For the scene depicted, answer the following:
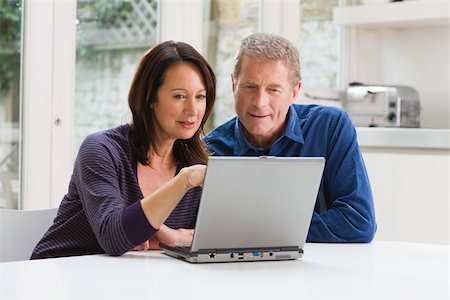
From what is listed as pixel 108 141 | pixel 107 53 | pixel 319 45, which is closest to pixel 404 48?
pixel 319 45

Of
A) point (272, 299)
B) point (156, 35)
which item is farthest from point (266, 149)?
point (156, 35)

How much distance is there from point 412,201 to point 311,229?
2122 millimetres

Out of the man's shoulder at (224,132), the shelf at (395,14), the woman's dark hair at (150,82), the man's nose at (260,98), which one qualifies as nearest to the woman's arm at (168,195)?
the woman's dark hair at (150,82)

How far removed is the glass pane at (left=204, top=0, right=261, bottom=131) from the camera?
432 centimetres

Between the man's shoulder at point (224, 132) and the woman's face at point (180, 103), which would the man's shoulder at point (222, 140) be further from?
the woman's face at point (180, 103)

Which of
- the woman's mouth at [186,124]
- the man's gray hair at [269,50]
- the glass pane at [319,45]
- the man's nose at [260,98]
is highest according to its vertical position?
the glass pane at [319,45]

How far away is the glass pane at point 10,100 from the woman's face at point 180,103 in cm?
110

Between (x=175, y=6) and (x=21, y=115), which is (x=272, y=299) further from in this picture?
(x=175, y=6)

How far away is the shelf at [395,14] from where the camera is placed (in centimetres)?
459

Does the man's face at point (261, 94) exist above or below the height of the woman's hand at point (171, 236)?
above

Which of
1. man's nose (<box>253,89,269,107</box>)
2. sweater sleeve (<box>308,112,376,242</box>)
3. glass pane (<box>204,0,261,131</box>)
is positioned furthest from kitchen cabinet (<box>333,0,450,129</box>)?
man's nose (<box>253,89,269,107</box>)

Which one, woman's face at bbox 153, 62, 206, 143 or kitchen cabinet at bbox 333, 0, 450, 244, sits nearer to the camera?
woman's face at bbox 153, 62, 206, 143

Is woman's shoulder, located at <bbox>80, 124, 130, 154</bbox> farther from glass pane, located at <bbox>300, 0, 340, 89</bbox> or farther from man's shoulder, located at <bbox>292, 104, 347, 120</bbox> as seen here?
glass pane, located at <bbox>300, 0, 340, 89</bbox>

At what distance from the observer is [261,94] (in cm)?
238
